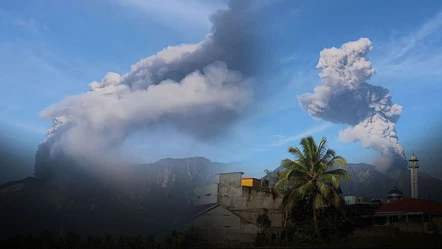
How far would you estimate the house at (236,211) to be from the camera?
39969 millimetres

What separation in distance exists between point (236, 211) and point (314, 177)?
12.0 meters

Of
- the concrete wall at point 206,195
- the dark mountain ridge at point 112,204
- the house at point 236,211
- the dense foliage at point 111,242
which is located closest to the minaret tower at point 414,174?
the dark mountain ridge at point 112,204

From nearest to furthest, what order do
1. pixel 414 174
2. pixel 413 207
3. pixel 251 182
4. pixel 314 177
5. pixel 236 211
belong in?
pixel 314 177 → pixel 413 207 → pixel 236 211 → pixel 251 182 → pixel 414 174

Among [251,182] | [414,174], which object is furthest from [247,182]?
[414,174]

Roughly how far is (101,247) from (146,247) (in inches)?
164

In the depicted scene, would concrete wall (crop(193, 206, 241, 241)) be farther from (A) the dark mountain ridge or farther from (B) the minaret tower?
(B) the minaret tower

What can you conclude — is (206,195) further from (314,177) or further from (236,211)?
(314,177)

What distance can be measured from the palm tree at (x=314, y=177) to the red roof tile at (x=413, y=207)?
25.5ft

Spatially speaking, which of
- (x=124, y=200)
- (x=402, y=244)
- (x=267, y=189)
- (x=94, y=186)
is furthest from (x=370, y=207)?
(x=94, y=186)

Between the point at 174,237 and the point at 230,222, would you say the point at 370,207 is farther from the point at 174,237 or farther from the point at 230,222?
the point at 174,237

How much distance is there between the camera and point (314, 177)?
105 feet

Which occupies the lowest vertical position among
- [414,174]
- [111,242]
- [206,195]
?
[111,242]

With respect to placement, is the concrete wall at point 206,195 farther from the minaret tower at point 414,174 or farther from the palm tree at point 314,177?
the minaret tower at point 414,174

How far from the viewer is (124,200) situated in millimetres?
60938
